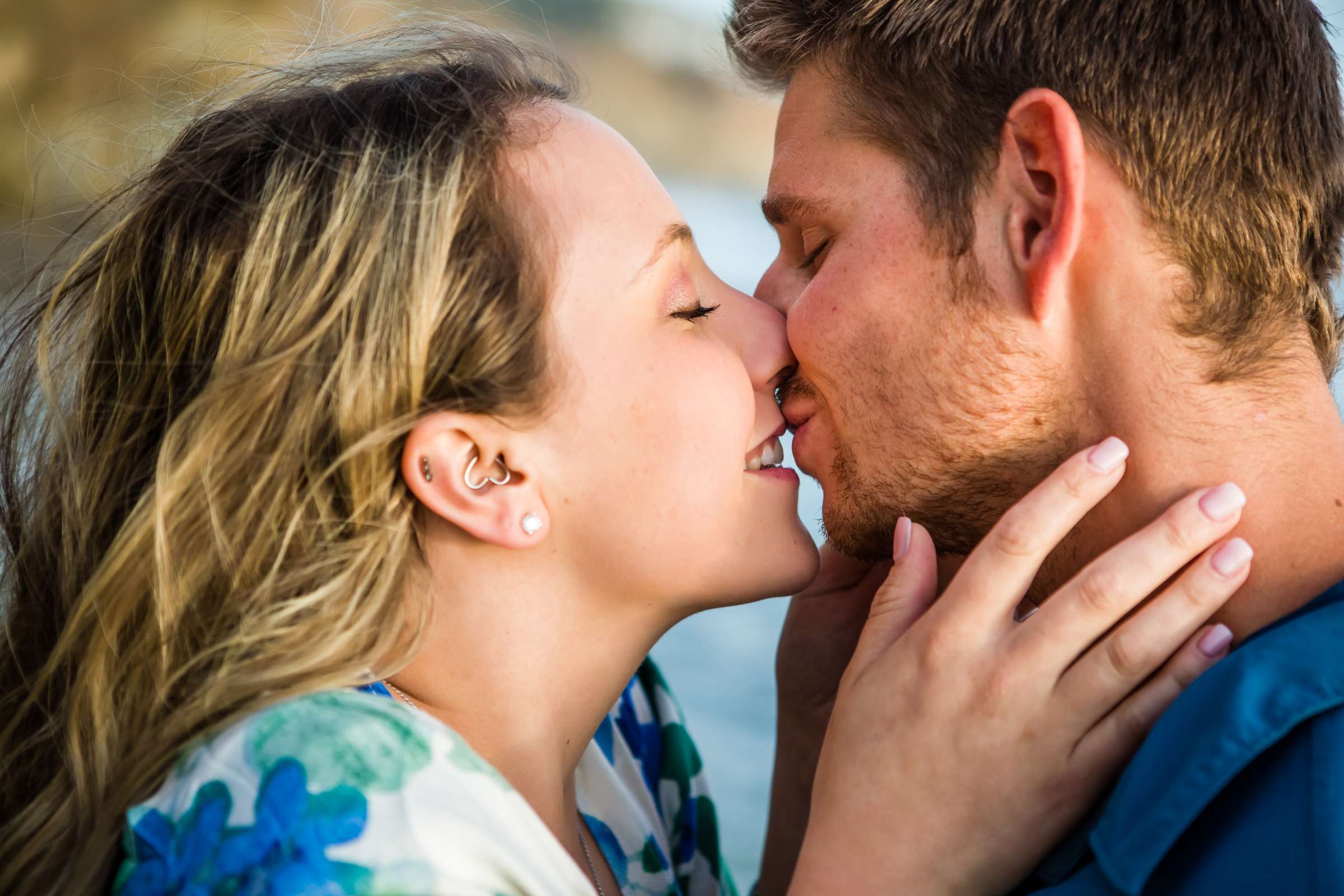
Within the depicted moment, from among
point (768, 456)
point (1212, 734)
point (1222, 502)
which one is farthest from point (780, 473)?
point (1212, 734)

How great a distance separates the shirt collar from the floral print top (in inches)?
27.2

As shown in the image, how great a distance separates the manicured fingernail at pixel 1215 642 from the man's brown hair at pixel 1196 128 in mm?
428

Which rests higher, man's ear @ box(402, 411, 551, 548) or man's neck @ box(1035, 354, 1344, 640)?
man's neck @ box(1035, 354, 1344, 640)

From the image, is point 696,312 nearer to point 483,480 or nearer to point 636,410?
point 636,410

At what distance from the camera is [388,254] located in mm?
1652

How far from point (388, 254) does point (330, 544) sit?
425mm

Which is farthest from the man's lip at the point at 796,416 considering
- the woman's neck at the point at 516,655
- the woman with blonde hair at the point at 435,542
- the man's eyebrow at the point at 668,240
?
the woman's neck at the point at 516,655

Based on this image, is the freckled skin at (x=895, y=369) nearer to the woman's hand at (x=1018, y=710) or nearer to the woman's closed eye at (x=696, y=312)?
the woman's closed eye at (x=696, y=312)

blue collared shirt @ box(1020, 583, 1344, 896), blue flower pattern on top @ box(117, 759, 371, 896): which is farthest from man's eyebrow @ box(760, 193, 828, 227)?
blue flower pattern on top @ box(117, 759, 371, 896)

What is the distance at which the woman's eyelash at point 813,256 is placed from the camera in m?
2.09

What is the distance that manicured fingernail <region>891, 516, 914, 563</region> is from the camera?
186 centimetres

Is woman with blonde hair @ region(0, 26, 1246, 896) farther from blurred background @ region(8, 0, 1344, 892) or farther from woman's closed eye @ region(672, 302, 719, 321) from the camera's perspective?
blurred background @ region(8, 0, 1344, 892)

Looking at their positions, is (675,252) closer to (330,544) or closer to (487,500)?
(487,500)

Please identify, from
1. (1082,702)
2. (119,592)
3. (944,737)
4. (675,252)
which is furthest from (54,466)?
(1082,702)
